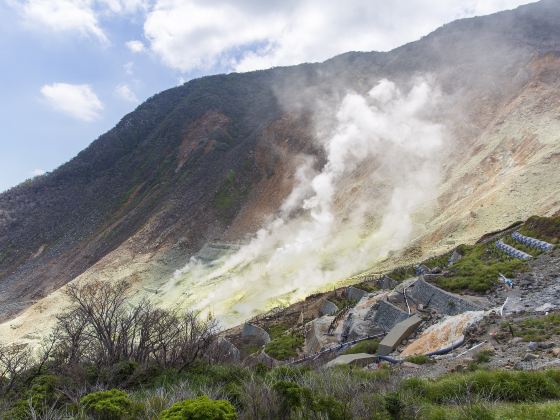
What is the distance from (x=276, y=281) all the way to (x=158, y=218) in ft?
90.8

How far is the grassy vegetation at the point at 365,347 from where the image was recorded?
18.0m

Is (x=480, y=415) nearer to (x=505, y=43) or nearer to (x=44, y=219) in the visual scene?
(x=505, y=43)

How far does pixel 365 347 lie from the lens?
1816cm

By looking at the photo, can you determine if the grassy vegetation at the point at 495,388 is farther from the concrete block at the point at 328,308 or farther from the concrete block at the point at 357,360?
the concrete block at the point at 328,308

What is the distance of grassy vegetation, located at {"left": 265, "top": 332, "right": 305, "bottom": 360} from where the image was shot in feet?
75.5

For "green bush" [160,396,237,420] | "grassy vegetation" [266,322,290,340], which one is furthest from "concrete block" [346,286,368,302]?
"green bush" [160,396,237,420]

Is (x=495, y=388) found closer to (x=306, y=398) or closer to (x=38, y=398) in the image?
(x=306, y=398)

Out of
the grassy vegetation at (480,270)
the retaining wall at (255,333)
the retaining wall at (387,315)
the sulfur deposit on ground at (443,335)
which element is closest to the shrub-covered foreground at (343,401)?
the sulfur deposit on ground at (443,335)

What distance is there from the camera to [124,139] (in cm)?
9569

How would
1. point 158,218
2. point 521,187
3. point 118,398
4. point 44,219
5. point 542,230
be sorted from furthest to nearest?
point 44,219 < point 158,218 < point 521,187 < point 542,230 < point 118,398

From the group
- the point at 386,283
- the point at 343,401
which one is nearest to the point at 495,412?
the point at 343,401

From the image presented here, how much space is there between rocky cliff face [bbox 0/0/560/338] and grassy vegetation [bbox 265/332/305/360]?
1145 cm

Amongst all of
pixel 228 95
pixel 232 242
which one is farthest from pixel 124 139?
pixel 232 242

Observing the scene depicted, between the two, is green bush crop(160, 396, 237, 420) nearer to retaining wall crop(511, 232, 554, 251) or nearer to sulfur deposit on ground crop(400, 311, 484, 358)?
sulfur deposit on ground crop(400, 311, 484, 358)
